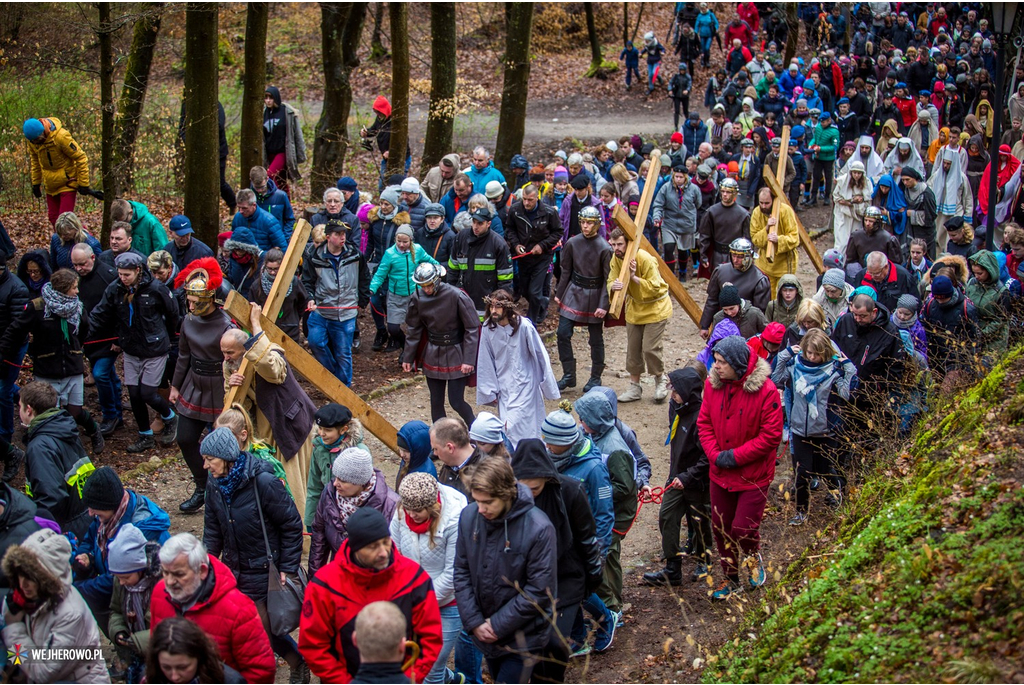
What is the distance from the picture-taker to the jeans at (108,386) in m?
9.83

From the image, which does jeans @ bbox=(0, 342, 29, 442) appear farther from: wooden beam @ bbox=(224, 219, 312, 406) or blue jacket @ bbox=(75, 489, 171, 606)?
blue jacket @ bbox=(75, 489, 171, 606)

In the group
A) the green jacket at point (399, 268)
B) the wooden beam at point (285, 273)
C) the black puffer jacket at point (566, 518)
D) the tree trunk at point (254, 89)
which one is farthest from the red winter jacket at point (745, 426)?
the tree trunk at point (254, 89)

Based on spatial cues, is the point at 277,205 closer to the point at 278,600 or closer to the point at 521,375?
the point at 521,375

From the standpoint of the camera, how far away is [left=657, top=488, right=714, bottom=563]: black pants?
24.4 feet

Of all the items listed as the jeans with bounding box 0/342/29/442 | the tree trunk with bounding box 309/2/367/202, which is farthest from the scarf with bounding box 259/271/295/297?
the tree trunk with bounding box 309/2/367/202

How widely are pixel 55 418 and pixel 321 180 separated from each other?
11.2 metres

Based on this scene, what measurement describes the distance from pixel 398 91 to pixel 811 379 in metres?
10.4

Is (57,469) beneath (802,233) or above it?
beneath

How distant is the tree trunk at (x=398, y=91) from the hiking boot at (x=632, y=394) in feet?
22.6

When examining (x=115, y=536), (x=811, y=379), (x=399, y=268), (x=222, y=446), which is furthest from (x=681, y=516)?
(x=399, y=268)

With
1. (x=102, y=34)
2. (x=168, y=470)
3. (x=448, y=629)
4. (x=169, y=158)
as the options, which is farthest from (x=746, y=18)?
(x=448, y=629)

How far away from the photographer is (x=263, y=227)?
11695 mm

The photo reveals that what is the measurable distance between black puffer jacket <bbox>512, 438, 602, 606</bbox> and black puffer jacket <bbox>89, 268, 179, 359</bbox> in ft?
16.7

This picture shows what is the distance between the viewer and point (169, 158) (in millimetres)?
16422
